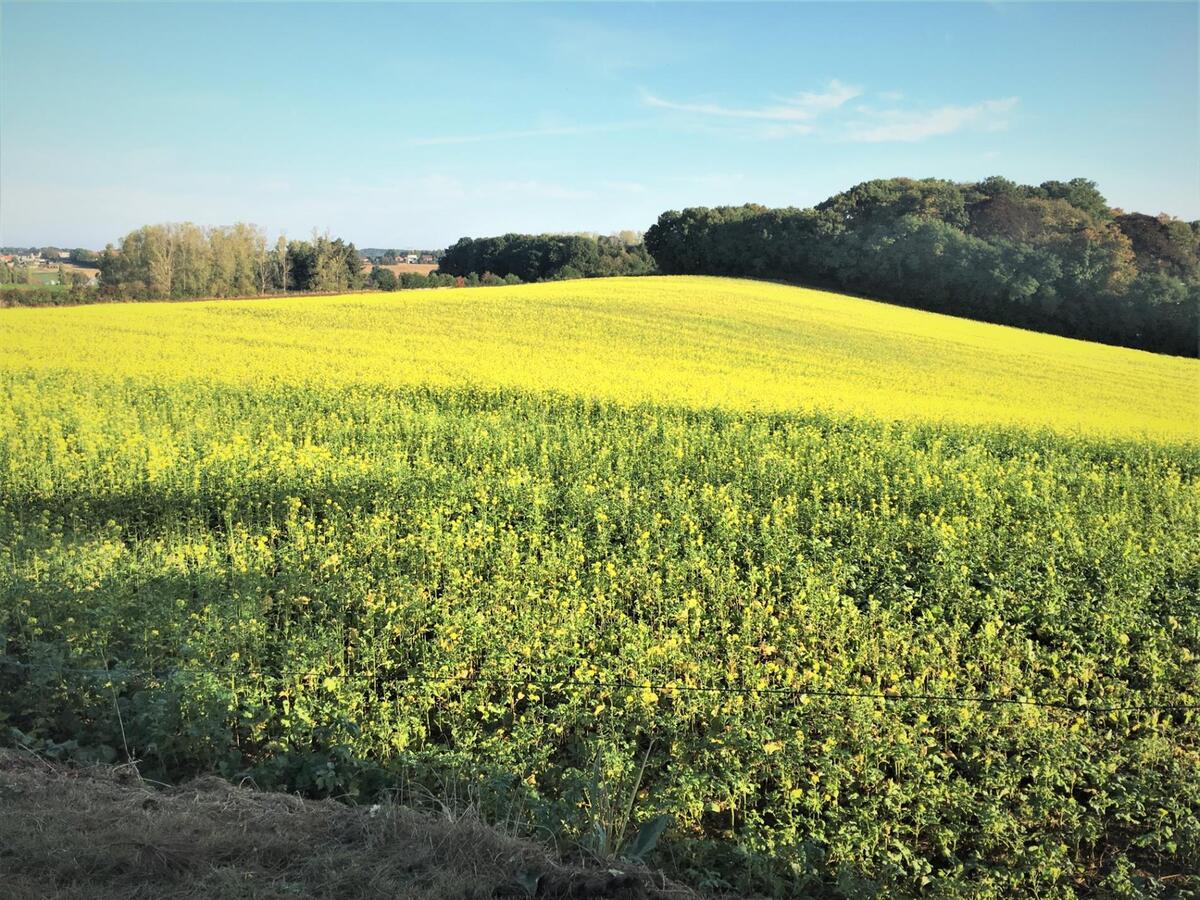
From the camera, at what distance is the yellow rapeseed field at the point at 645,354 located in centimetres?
1973

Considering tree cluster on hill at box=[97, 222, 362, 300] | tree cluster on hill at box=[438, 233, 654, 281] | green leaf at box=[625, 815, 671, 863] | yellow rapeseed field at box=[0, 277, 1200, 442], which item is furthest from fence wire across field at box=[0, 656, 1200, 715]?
tree cluster on hill at box=[438, 233, 654, 281]

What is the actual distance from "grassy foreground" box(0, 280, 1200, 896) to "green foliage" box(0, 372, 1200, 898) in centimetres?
4

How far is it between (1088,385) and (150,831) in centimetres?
2924

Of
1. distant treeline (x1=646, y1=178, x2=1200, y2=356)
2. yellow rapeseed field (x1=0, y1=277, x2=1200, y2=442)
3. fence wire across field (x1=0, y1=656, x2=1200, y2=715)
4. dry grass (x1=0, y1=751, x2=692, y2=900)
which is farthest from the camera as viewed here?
distant treeline (x1=646, y1=178, x2=1200, y2=356)

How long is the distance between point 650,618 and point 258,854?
14.7 ft

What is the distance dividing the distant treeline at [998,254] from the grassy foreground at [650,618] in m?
33.0

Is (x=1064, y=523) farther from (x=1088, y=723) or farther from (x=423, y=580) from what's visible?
(x=423, y=580)

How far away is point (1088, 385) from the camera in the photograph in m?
26.4

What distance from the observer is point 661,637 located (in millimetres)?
6969

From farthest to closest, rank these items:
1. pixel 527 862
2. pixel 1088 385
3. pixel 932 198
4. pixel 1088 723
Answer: pixel 932 198, pixel 1088 385, pixel 1088 723, pixel 527 862

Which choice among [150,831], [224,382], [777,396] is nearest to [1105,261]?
[777,396]

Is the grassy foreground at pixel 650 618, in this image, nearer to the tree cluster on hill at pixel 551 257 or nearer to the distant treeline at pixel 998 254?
the distant treeline at pixel 998 254

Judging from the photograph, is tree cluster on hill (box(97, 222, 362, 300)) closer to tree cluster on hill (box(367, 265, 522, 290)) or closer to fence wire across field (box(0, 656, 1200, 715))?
tree cluster on hill (box(367, 265, 522, 290))

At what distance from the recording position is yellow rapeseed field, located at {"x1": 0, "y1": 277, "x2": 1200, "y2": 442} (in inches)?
777
